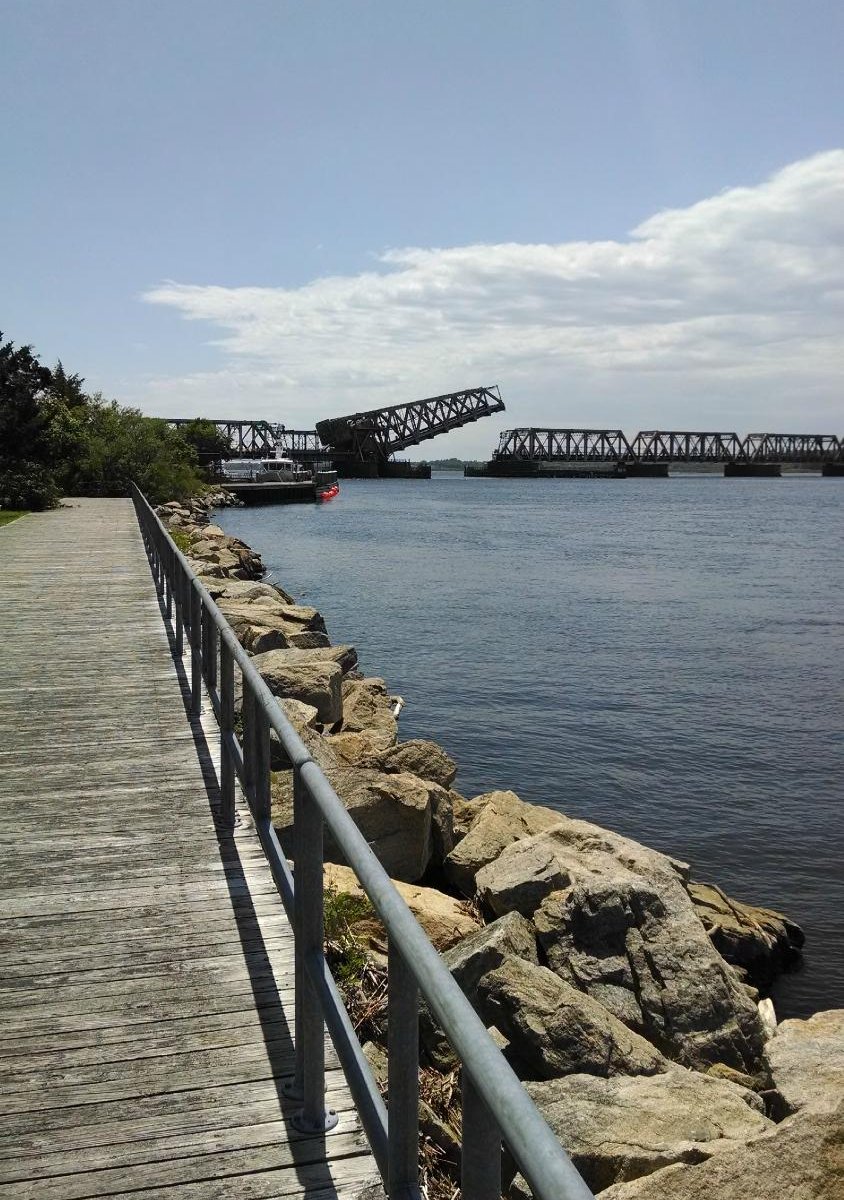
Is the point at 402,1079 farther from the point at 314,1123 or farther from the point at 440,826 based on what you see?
the point at 440,826

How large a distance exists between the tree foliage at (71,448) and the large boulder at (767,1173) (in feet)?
116

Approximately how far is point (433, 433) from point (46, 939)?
138 m

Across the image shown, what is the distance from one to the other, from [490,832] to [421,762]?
1.47m

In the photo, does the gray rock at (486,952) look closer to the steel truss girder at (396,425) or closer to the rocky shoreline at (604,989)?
the rocky shoreline at (604,989)

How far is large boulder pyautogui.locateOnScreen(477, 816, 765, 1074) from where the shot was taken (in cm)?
712

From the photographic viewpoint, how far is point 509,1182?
5.09 m

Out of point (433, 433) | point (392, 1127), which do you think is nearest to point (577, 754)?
point (392, 1127)

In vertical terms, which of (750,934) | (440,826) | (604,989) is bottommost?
(750,934)

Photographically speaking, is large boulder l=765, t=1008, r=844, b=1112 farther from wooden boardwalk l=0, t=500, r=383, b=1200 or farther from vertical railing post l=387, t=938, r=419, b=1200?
vertical railing post l=387, t=938, r=419, b=1200

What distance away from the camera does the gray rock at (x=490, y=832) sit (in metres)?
9.83

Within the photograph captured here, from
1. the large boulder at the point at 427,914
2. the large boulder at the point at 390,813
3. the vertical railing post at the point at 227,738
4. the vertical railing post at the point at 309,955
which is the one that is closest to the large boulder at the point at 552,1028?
the large boulder at the point at 427,914

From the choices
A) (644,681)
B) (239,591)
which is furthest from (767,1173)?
(239,591)

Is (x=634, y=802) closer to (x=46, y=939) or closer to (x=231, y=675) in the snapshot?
(x=231, y=675)

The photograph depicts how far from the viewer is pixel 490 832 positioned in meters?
10.3
